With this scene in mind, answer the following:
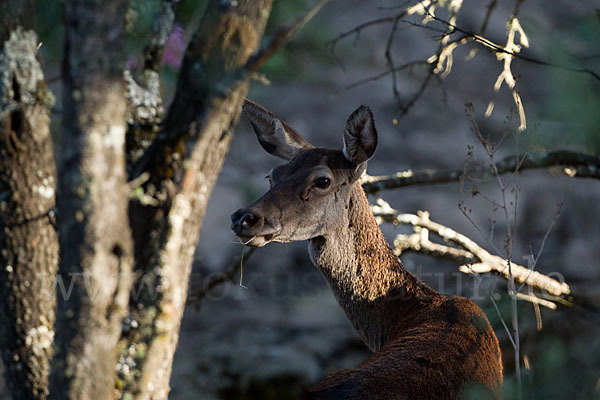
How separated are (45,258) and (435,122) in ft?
31.9

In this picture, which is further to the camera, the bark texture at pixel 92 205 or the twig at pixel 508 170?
the twig at pixel 508 170

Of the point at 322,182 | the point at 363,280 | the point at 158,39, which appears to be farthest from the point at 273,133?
A: the point at 158,39

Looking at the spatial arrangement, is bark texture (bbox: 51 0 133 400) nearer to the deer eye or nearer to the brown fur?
the brown fur

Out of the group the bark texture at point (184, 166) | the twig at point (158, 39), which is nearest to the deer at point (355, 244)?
the twig at point (158, 39)

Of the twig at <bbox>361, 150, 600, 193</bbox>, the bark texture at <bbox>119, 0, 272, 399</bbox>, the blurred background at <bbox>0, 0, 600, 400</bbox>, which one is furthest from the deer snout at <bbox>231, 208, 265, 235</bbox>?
A: the twig at <bbox>361, 150, 600, 193</bbox>

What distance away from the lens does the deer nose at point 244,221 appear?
3.26m

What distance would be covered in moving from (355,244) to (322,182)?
1.23ft

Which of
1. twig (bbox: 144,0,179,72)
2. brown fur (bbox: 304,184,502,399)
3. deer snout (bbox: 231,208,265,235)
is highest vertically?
twig (bbox: 144,0,179,72)

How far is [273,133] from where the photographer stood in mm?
4066

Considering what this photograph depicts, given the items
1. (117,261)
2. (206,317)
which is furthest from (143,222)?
(206,317)

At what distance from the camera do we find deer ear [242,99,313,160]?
399 centimetres

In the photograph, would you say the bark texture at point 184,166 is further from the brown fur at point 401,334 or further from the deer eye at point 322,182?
the deer eye at point 322,182

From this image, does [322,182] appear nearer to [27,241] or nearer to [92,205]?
[27,241]

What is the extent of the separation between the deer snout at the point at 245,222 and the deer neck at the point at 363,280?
491mm
